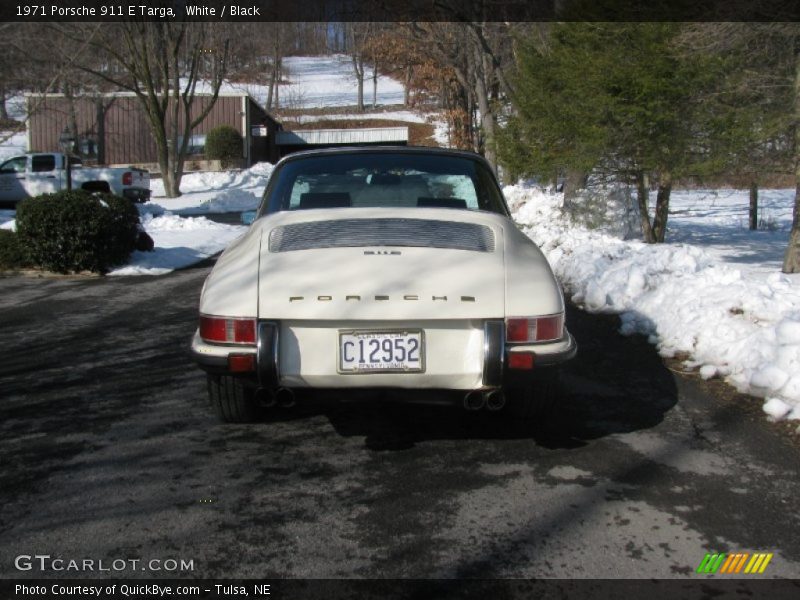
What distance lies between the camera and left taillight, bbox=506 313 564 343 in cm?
357

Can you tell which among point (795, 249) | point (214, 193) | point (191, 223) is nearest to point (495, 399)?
point (795, 249)

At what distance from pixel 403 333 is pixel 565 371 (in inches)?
93.9

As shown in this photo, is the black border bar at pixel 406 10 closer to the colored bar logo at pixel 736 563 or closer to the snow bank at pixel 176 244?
the snow bank at pixel 176 244

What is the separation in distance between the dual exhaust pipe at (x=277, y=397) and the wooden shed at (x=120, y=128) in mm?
39233

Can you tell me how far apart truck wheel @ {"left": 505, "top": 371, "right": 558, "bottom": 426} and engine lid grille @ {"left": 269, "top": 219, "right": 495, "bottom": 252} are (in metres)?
0.79

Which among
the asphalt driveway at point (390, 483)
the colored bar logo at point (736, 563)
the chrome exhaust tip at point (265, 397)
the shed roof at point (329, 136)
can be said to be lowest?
the colored bar logo at point (736, 563)

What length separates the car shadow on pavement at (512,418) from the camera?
405 cm

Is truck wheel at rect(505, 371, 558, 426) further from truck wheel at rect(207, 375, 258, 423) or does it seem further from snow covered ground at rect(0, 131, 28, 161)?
snow covered ground at rect(0, 131, 28, 161)

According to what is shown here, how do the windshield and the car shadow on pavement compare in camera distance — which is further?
the windshield

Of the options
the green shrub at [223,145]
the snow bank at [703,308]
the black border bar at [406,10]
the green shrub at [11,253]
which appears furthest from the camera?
the green shrub at [223,145]

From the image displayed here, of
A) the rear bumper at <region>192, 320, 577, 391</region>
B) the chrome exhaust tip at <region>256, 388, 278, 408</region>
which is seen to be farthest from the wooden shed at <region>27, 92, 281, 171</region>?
the rear bumper at <region>192, 320, 577, 391</region>

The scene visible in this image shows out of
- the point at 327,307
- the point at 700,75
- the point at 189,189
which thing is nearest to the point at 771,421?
the point at 327,307

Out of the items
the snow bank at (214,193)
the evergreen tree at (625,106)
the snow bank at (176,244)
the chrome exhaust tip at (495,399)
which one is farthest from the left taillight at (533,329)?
the snow bank at (214,193)

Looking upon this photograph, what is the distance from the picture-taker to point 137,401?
4.83 m
